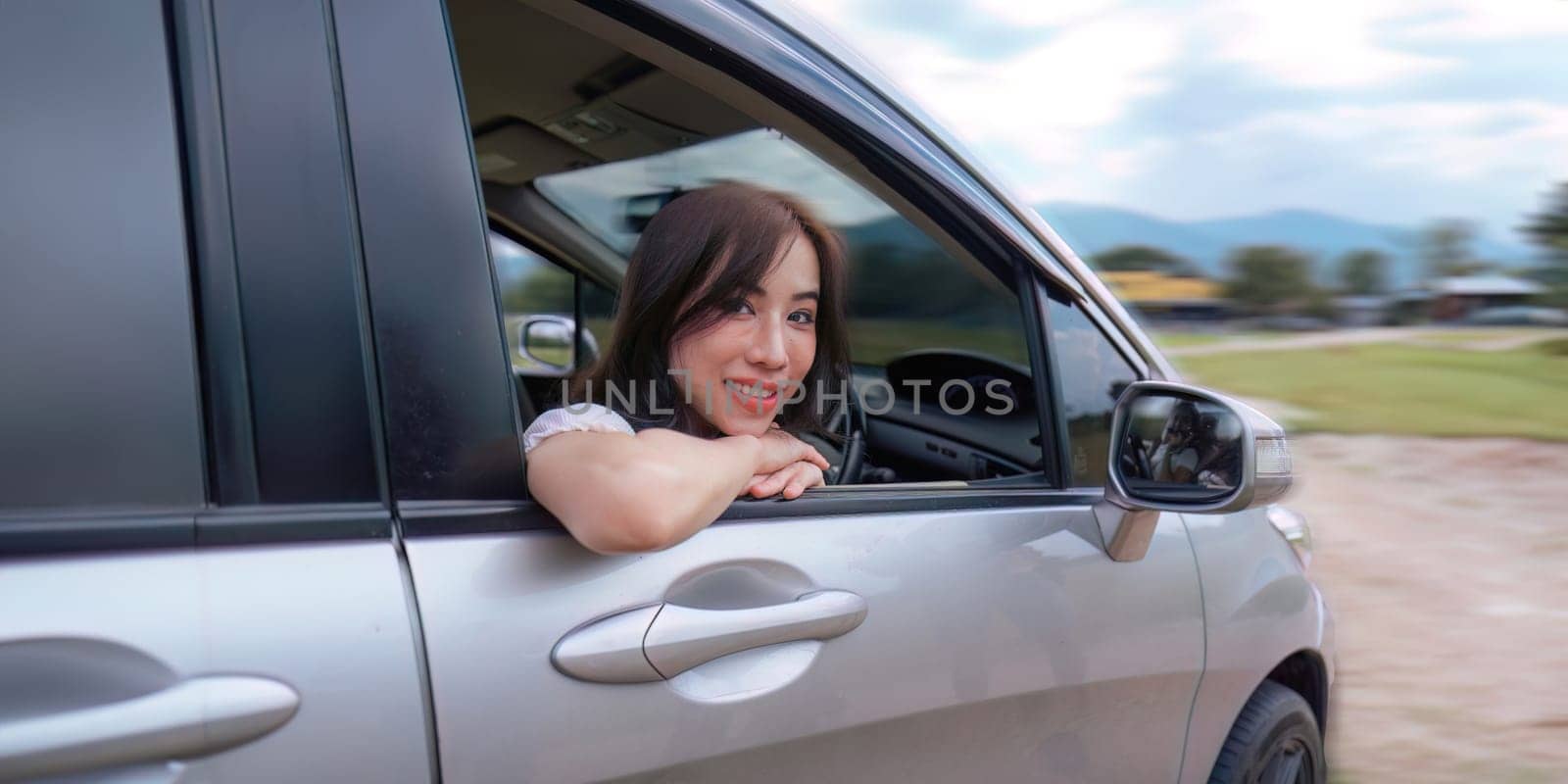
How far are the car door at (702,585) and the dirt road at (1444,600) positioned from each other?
127 centimetres

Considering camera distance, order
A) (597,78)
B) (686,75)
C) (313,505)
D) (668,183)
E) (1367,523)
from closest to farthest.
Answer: (313,505), (686,75), (597,78), (668,183), (1367,523)

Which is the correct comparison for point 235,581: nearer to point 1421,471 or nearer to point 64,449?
point 64,449

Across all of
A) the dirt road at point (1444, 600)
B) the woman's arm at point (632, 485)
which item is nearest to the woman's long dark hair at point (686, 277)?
the woman's arm at point (632, 485)

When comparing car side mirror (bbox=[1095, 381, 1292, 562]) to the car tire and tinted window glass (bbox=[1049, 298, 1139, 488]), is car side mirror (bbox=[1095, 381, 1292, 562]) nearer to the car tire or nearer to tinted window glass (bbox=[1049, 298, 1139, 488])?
tinted window glass (bbox=[1049, 298, 1139, 488])

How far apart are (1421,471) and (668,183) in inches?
247

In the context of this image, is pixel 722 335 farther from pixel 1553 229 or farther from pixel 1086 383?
pixel 1553 229

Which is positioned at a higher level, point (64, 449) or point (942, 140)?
point (942, 140)

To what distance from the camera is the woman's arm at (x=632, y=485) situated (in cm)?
113

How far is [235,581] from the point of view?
95 cm

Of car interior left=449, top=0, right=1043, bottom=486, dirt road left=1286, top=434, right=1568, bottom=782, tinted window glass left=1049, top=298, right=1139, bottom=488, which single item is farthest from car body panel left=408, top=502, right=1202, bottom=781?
dirt road left=1286, top=434, right=1568, bottom=782

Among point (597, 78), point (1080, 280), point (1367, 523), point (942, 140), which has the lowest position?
point (1367, 523)

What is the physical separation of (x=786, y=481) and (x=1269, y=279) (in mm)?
13541

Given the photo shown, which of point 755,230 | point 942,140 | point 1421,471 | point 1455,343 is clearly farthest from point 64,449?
point 1455,343

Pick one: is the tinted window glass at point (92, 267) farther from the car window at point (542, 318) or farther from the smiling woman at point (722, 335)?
the car window at point (542, 318)
